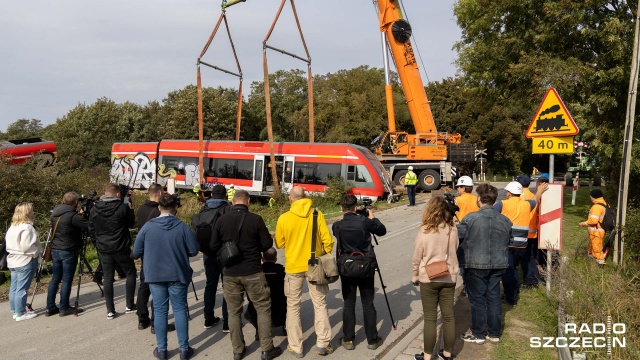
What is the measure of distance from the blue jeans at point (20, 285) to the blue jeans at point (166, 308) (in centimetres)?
240

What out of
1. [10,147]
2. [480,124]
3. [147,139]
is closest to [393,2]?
[10,147]

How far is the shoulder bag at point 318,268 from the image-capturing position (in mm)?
4531

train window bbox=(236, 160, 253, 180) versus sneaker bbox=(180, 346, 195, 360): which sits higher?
train window bbox=(236, 160, 253, 180)

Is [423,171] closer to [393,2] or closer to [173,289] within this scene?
[393,2]

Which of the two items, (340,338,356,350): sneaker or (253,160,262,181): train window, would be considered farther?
(253,160,262,181): train window

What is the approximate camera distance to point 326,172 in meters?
18.7

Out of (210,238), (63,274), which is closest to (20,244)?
(63,274)

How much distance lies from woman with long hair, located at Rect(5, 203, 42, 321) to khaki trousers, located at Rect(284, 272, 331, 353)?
11.8ft

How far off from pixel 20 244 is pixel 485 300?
5.68 meters

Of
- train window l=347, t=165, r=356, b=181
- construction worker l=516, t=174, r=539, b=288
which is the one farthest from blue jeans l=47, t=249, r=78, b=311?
train window l=347, t=165, r=356, b=181

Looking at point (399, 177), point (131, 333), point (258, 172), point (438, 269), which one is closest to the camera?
point (438, 269)

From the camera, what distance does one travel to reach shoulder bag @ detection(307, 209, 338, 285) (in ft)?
14.9

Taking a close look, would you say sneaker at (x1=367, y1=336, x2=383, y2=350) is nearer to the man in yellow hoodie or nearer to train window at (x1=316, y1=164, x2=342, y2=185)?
the man in yellow hoodie

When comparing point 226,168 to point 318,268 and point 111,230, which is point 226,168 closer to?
point 111,230
